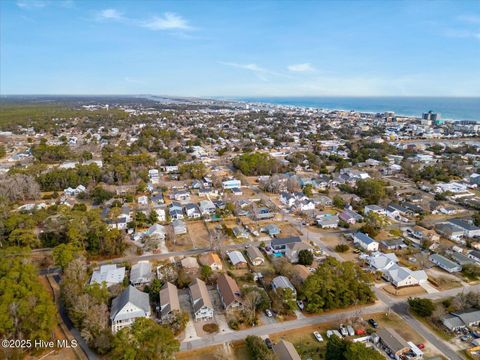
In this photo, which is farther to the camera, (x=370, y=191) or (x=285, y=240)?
(x=370, y=191)

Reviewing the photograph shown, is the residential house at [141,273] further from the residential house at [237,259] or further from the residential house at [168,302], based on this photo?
the residential house at [237,259]

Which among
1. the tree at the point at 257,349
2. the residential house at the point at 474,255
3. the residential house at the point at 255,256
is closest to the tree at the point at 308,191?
the residential house at the point at 255,256

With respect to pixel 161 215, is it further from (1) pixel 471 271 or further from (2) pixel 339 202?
(1) pixel 471 271

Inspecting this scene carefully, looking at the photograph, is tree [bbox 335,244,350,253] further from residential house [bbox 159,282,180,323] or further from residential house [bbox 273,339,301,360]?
residential house [bbox 159,282,180,323]

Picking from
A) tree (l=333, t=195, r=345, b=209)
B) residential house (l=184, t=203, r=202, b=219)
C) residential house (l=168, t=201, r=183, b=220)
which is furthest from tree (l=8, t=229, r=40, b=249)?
tree (l=333, t=195, r=345, b=209)

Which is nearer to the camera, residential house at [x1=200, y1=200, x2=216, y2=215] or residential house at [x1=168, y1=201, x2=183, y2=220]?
residential house at [x1=168, y1=201, x2=183, y2=220]

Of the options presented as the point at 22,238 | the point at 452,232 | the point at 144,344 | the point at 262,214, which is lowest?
the point at 262,214

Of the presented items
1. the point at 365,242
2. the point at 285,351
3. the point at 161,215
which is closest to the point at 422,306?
the point at 365,242
